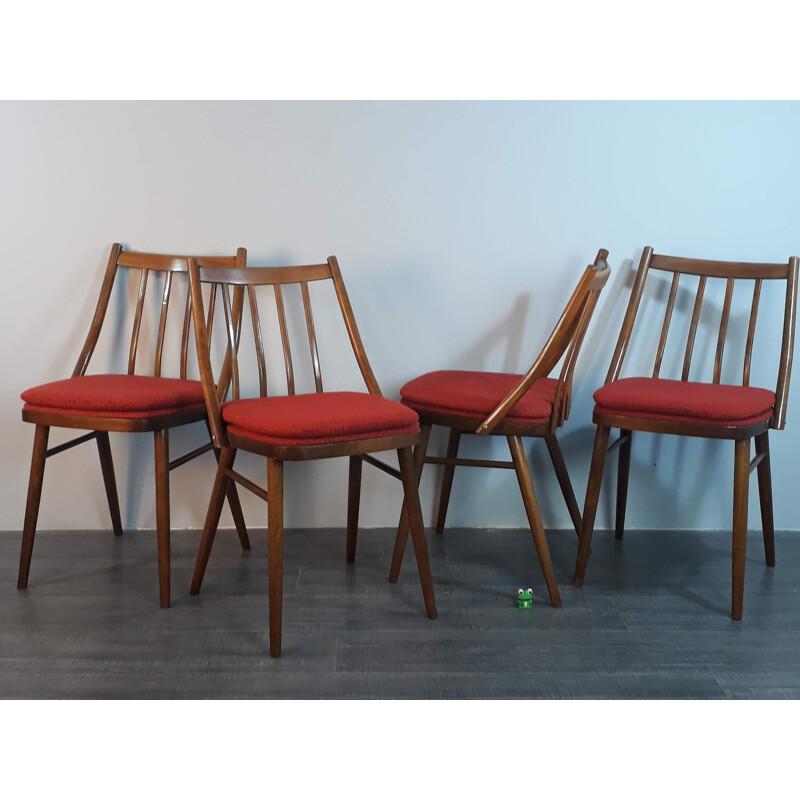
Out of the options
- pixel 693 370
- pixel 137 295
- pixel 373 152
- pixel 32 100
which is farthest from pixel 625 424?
pixel 32 100

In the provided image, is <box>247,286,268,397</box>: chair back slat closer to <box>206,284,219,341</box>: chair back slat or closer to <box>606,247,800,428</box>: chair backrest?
<box>206,284,219,341</box>: chair back slat

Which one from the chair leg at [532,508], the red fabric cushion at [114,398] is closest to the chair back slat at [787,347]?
the chair leg at [532,508]

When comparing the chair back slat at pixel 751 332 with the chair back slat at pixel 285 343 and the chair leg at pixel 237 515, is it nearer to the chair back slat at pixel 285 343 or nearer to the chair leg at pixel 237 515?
the chair back slat at pixel 285 343

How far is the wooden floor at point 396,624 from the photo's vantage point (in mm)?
1867

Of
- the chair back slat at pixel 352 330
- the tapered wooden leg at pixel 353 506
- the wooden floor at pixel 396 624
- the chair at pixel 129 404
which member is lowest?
the wooden floor at pixel 396 624

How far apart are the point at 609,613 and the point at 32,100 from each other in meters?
2.17

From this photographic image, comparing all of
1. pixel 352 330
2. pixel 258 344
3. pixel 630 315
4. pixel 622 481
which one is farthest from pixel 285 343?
pixel 622 481

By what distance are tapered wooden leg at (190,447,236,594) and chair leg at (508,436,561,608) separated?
0.71 meters

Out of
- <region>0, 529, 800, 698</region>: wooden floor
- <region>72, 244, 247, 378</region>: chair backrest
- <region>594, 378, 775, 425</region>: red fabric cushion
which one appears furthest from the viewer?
<region>72, 244, 247, 378</region>: chair backrest

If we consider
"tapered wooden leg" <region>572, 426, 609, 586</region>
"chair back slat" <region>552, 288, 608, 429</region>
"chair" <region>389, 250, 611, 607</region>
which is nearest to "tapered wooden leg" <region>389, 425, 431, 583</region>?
"chair" <region>389, 250, 611, 607</region>

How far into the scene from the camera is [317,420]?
1959 millimetres

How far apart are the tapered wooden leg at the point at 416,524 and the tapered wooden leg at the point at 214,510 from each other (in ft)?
1.41

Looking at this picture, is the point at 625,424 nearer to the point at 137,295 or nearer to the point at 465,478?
the point at 465,478

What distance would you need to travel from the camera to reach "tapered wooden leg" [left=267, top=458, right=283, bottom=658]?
197 cm
